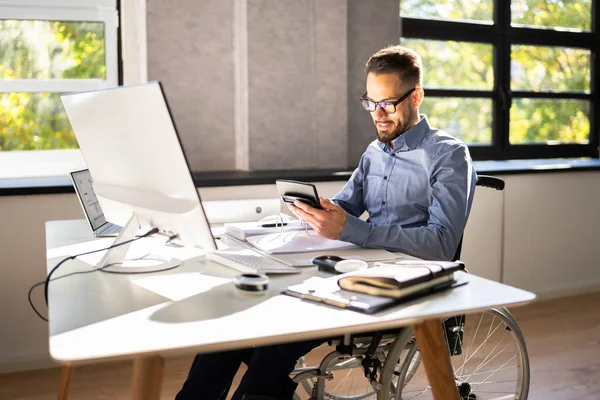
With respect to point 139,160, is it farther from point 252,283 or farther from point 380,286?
point 380,286

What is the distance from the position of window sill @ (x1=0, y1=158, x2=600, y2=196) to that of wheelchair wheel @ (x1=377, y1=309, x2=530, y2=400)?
91 centimetres

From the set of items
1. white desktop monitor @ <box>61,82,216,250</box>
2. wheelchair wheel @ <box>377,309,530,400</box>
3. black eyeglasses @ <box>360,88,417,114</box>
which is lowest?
wheelchair wheel @ <box>377,309,530,400</box>

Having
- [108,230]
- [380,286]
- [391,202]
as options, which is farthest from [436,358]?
[108,230]

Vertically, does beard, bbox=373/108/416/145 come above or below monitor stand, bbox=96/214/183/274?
above

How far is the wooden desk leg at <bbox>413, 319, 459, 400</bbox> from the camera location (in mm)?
1486

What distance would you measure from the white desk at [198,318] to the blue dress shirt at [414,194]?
1.14 feet

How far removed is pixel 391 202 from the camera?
231 centimetres

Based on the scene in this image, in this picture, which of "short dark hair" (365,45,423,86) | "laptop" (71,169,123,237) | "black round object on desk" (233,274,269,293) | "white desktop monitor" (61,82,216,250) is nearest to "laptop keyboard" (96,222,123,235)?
"laptop" (71,169,123,237)

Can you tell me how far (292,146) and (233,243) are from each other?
5.74ft

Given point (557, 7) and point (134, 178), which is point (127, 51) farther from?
point (557, 7)

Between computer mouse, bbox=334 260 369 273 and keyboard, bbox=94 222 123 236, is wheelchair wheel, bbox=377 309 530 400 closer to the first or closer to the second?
computer mouse, bbox=334 260 369 273

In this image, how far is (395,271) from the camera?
59.8 inches

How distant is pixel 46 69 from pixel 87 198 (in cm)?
150

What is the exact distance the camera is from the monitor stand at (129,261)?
1.78 metres
